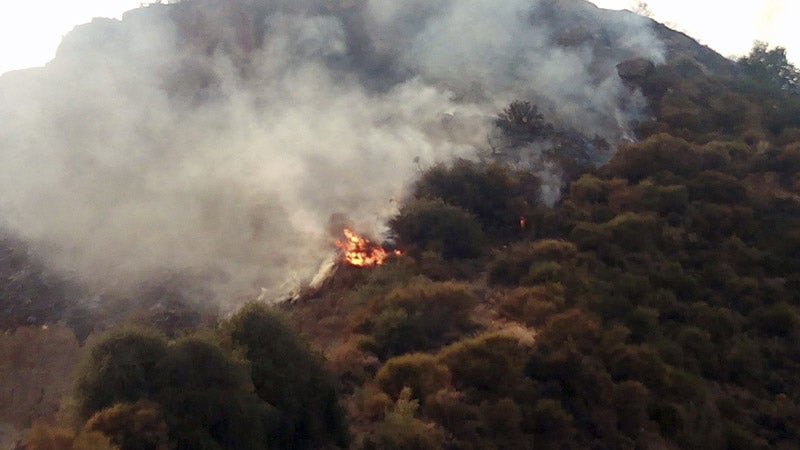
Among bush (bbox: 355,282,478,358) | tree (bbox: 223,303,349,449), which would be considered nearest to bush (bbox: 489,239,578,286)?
bush (bbox: 355,282,478,358)

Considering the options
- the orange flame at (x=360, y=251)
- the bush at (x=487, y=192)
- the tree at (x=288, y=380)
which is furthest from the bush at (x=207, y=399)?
the bush at (x=487, y=192)

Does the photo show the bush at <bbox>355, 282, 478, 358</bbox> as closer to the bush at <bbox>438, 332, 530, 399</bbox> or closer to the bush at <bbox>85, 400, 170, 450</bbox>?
the bush at <bbox>438, 332, 530, 399</bbox>

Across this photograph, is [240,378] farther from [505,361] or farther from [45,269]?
[45,269]

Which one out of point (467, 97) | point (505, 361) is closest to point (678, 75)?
point (467, 97)

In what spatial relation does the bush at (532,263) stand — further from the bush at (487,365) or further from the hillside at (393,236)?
the bush at (487,365)

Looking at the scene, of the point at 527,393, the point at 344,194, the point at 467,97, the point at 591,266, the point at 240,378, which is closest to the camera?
the point at 240,378

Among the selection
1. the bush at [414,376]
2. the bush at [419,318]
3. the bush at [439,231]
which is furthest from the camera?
the bush at [439,231]
